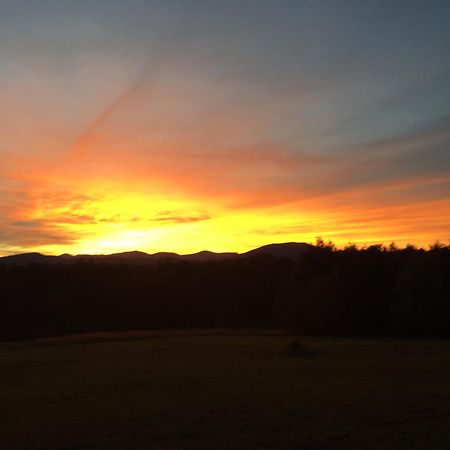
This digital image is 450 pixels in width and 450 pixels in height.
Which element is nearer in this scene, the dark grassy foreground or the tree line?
the dark grassy foreground

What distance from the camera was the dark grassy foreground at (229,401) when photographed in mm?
13109

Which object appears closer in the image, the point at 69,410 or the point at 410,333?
the point at 69,410

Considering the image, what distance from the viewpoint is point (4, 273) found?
90125mm

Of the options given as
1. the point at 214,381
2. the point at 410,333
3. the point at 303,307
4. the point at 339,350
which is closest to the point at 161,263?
the point at 303,307

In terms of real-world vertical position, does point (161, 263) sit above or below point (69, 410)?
above

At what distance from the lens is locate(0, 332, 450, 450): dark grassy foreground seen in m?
13.1

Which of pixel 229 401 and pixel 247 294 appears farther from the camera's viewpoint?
pixel 247 294

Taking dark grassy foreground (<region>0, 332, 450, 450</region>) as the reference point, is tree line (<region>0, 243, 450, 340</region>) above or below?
above

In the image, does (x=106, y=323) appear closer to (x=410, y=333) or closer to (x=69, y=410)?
(x=410, y=333)

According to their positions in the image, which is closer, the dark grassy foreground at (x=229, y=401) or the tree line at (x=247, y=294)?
the dark grassy foreground at (x=229, y=401)

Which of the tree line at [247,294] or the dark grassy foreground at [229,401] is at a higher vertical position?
the tree line at [247,294]

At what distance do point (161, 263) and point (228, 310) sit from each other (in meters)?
22.8

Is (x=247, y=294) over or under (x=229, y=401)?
over

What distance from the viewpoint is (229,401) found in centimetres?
1767
